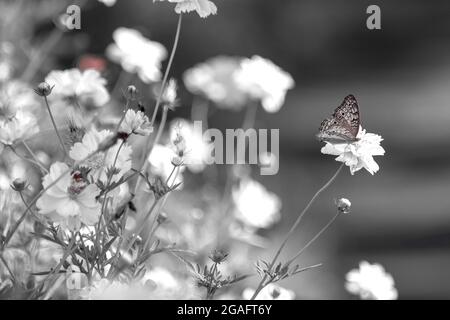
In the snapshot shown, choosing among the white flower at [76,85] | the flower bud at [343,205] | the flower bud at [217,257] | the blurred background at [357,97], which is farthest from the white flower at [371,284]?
the blurred background at [357,97]

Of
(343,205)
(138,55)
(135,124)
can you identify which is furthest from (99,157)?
(138,55)

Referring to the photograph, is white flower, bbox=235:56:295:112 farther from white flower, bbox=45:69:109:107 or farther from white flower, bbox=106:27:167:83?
white flower, bbox=45:69:109:107

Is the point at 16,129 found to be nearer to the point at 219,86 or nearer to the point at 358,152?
the point at 358,152

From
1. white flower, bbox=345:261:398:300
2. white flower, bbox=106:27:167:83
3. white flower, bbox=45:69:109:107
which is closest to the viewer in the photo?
white flower, bbox=45:69:109:107

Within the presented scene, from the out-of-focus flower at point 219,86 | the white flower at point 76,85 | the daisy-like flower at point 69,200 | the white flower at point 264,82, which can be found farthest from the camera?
the out-of-focus flower at point 219,86

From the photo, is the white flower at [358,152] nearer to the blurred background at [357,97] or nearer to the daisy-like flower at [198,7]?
the daisy-like flower at [198,7]

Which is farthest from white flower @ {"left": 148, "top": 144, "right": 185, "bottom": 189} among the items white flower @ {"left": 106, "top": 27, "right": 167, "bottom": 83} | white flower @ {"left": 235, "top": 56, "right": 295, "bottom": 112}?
white flower @ {"left": 235, "top": 56, "right": 295, "bottom": 112}
